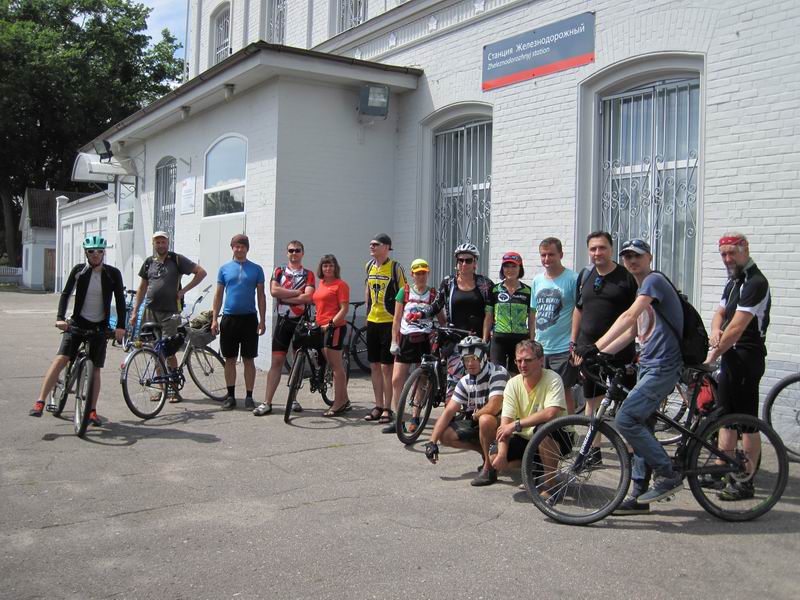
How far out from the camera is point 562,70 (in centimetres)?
911

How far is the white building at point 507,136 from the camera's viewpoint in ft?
23.8

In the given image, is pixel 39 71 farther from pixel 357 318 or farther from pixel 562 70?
pixel 562 70

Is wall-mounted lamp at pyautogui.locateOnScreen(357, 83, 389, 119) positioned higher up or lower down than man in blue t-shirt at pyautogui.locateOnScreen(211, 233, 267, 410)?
higher up

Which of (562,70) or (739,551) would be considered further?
(562,70)

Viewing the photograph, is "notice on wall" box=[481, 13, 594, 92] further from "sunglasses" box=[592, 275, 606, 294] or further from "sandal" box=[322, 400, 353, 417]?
"sandal" box=[322, 400, 353, 417]

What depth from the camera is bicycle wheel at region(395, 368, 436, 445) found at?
6.71 meters

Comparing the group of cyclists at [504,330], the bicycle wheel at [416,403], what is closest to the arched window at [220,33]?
the group of cyclists at [504,330]

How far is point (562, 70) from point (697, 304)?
329cm

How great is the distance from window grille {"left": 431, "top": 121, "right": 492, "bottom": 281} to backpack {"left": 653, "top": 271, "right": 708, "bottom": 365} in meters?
5.55

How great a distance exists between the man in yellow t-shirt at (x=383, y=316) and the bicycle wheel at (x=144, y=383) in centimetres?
219

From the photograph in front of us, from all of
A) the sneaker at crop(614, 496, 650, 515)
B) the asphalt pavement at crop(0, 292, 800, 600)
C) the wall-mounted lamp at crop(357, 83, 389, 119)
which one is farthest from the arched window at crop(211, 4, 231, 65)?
the sneaker at crop(614, 496, 650, 515)

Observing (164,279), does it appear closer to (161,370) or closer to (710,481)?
(161,370)

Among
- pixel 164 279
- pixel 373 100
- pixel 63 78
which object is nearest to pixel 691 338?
pixel 164 279

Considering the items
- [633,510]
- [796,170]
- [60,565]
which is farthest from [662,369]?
[60,565]
